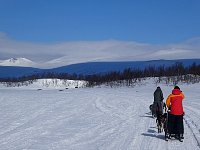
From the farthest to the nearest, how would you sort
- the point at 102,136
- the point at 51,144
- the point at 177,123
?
1. the point at 102,136
2. the point at 177,123
3. the point at 51,144

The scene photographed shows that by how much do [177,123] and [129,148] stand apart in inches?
93.7

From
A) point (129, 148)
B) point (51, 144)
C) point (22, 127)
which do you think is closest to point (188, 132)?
point (129, 148)

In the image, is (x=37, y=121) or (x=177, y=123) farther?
(x=37, y=121)

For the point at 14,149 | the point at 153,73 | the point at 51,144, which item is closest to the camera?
the point at 14,149

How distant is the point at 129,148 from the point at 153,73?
15439 cm

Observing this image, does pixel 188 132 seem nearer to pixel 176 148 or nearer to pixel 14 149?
pixel 176 148

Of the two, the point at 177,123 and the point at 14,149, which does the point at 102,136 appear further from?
the point at 14,149

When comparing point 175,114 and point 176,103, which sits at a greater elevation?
point 176,103

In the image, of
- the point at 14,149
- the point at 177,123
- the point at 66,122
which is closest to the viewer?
the point at 14,149

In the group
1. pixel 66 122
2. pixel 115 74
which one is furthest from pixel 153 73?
pixel 66 122

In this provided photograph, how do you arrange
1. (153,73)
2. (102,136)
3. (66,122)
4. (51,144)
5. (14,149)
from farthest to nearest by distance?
1. (153,73)
2. (66,122)
3. (102,136)
4. (51,144)
5. (14,149)

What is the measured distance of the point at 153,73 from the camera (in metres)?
164

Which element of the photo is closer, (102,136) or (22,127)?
(102,136)

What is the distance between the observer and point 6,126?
16016mm
